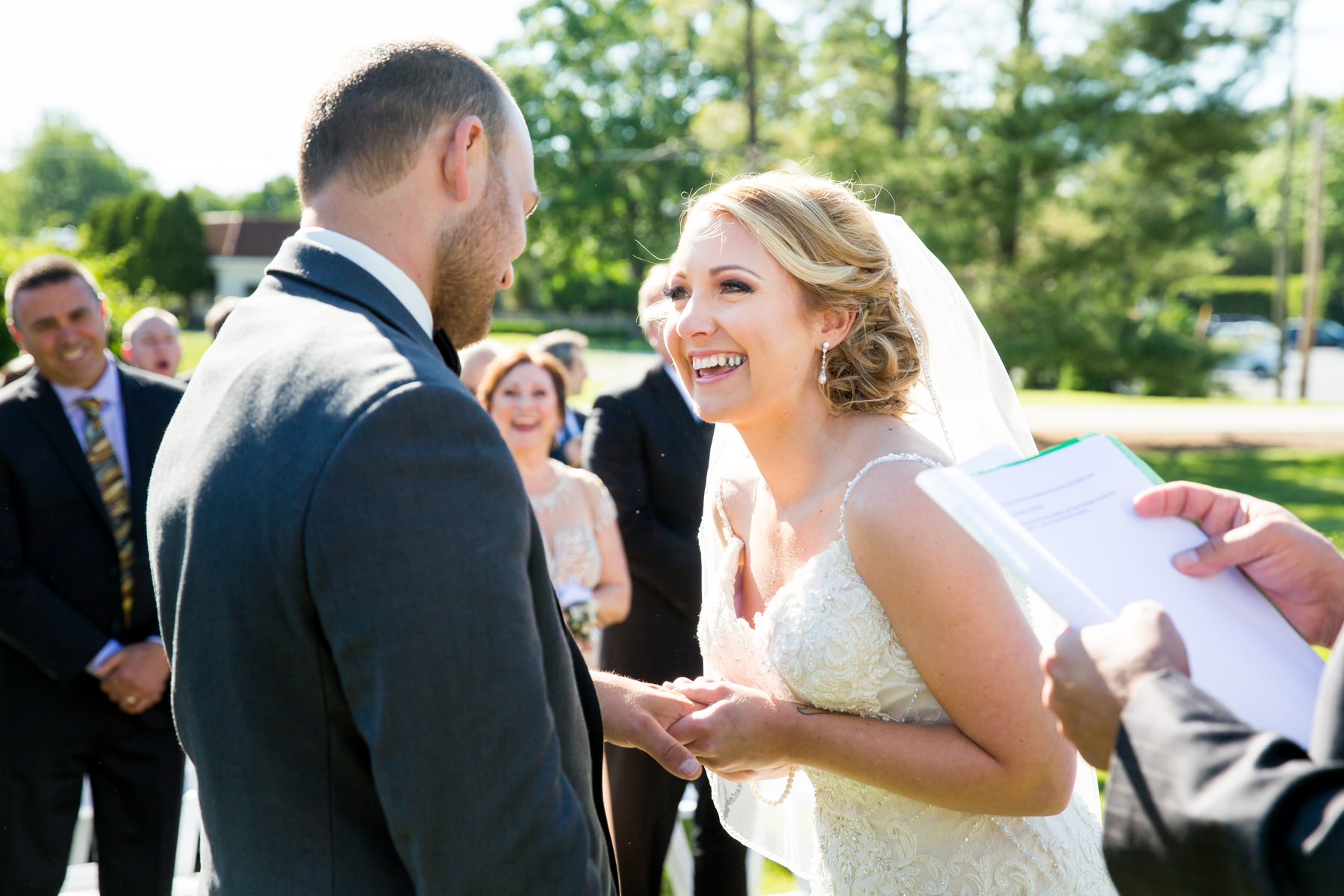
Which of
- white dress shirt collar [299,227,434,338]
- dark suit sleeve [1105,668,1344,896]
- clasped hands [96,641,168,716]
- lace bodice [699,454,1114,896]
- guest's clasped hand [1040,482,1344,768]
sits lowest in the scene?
clasped hands [96,641,168,716]

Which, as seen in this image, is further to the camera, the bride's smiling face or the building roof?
the building roof

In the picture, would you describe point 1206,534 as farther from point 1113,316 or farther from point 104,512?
point 1113,316

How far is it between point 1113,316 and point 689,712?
18922mm

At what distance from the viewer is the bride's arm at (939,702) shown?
209cm

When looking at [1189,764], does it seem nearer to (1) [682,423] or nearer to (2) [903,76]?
(1) [682,423]

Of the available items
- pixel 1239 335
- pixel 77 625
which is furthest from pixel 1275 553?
pixel 1239 335

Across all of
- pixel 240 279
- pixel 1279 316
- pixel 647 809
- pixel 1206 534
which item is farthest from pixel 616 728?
pixel 240 279

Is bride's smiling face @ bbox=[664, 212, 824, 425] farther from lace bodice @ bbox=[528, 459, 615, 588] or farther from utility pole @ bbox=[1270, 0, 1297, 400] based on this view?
utility pole @ bbox=[1270, 0, 1297, 400]

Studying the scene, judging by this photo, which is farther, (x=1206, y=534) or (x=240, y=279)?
(x=240, y=279)

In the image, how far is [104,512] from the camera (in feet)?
12.8

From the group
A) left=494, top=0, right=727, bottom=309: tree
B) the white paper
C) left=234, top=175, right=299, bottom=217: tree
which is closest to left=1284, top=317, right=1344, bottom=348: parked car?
left=494, top=0, right=727, bottom=309: tree

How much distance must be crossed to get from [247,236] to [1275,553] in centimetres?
7774

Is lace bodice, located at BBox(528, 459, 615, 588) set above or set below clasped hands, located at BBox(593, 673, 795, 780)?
below

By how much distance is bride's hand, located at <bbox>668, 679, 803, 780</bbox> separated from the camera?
2227mm
